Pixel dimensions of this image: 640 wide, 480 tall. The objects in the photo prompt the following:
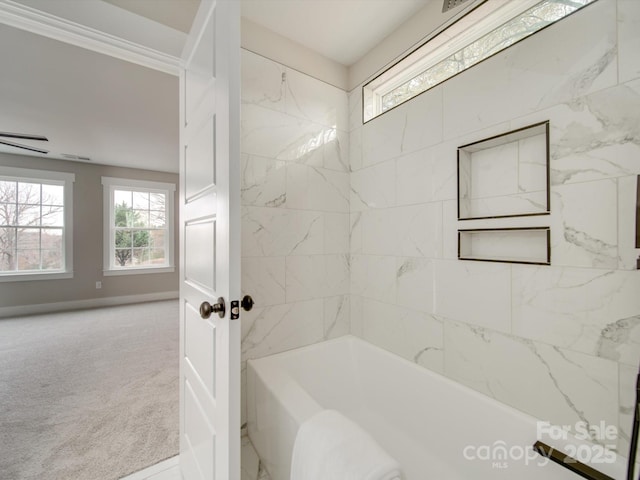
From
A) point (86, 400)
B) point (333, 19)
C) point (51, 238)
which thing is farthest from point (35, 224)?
point (333, 19)

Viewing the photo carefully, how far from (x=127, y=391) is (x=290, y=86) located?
269cm

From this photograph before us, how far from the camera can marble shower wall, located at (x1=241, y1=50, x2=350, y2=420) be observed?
1.70 m

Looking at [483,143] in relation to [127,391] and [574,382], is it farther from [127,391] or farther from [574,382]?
[127,391]

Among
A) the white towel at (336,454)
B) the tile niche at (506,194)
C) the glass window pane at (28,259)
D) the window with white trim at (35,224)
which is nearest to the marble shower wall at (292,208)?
the white towel at (336,454)

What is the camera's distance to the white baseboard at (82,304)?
4.27 meters

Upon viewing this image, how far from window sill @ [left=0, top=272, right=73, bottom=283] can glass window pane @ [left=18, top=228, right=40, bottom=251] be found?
0.43 metres

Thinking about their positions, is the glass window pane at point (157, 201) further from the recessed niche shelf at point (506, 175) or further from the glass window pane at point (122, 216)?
the recessed niche shelf at point (506, 175)

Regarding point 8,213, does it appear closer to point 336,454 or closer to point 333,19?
point 333,19

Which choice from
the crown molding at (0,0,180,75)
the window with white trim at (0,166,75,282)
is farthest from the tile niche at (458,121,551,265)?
the window with white trim at (0,166,75,282)

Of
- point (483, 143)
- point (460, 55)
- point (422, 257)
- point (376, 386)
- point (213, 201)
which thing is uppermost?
point (460, 55)

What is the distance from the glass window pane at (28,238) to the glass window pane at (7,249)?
0.08m

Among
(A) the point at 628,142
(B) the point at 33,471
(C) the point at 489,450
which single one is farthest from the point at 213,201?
(B) the point at 33,471

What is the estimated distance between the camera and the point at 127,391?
7.36ft

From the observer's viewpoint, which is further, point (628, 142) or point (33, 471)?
point (33, 471)
